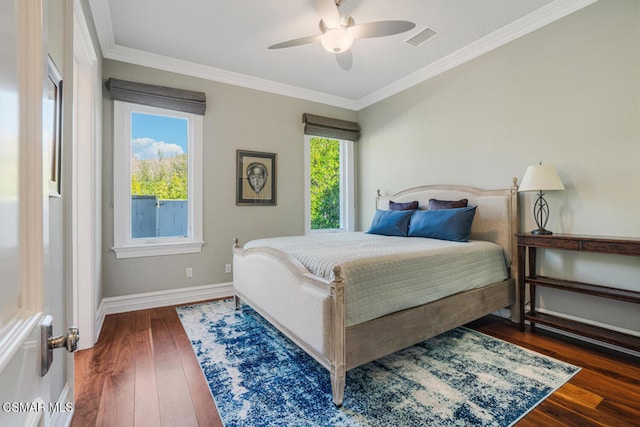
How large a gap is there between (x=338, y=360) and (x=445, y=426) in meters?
0.62

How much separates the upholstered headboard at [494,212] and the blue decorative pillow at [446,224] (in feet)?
0.59

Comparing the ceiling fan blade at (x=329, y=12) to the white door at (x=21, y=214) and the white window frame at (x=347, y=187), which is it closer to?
the white door at (x=21, y=214)

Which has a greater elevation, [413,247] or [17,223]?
[17,223]

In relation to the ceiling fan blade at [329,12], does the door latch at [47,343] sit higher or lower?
lower

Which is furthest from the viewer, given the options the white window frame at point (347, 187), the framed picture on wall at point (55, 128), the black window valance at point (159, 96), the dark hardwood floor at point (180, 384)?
the white window frame at point (347, 187)

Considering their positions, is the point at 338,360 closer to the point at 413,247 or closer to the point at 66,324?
the point at 413,247

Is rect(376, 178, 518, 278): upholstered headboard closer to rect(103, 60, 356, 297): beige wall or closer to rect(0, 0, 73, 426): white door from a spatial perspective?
rect(103, 60, 356, 297): beige wall

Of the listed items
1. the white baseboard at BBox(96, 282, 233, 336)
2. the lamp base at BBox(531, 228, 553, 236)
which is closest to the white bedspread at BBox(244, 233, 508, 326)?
the lamp base at BBox(531, 228, 553, 236)

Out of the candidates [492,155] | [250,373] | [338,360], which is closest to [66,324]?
[250,373]

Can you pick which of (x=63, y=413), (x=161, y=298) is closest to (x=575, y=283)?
(x=63, y=413)

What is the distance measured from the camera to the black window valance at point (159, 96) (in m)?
3.13

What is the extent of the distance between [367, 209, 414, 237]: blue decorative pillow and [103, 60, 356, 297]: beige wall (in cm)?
129

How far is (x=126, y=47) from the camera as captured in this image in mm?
3182

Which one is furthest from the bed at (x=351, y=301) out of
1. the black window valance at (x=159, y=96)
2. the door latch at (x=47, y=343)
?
the black window valance at (x=159, y=96)
